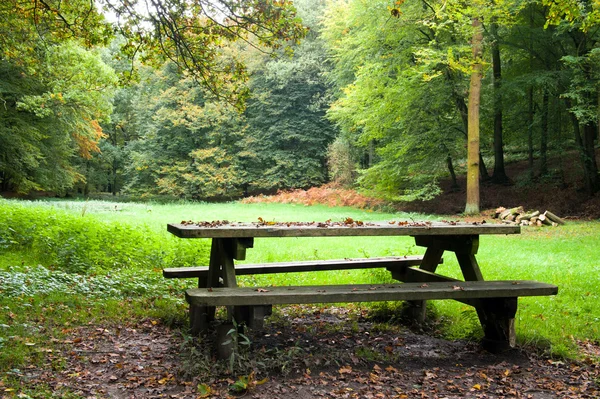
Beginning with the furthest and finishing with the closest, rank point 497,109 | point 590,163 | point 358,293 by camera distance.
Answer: point 497,109 → point 590,163 → point 358,293

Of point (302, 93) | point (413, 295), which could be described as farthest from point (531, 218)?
point (302, 93)

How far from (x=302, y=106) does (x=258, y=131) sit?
4.04 metres

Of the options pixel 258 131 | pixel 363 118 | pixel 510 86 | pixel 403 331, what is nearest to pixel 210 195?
pixel 258 131

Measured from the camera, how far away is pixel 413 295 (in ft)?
13.5

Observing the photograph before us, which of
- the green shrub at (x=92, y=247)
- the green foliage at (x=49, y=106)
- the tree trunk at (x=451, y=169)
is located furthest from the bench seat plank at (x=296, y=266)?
the tree trunk at (x=451, y=169)

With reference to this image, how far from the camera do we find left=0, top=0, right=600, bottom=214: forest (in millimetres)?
7797

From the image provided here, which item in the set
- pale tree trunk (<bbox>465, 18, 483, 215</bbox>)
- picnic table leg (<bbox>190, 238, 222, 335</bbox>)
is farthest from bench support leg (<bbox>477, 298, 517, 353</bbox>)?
pale tree trunk (<bbox>465, 18, 483, 215</bbox>)

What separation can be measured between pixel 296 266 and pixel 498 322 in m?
2.07

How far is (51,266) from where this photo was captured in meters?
7.42

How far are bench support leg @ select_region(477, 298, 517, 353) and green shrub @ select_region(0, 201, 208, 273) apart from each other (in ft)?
15.4

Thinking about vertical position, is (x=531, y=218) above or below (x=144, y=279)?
above

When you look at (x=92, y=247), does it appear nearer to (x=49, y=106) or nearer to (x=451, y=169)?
(x=49, y=106)

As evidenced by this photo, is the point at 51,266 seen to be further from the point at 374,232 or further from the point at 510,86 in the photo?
the point at 510,86

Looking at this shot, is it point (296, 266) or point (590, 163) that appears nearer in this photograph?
point (296, 266)
